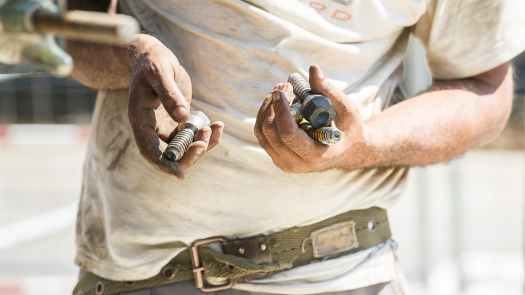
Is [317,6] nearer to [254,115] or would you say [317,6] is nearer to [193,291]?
[254,115]

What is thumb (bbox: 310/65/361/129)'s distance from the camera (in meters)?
0.99

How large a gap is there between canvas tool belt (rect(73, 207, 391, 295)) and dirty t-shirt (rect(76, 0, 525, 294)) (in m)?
0.02

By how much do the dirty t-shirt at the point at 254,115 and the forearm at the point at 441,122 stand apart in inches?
2.5

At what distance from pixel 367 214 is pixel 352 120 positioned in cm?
37

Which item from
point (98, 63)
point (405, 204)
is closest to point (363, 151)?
point (98, 63)

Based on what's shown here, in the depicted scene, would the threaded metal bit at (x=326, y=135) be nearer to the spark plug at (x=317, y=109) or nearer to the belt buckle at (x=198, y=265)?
the spark plug at (x=317, y=109)

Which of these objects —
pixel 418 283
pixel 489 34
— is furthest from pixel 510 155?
pixel 489 34

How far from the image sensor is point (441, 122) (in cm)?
133

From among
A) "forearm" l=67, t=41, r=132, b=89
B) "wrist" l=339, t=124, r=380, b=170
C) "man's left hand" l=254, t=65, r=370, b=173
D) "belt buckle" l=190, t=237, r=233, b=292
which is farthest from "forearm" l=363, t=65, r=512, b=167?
"forearm" l=67, t=41, r=132, b=89

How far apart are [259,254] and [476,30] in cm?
73

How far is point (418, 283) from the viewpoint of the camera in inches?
154

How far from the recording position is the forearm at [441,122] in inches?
48.8

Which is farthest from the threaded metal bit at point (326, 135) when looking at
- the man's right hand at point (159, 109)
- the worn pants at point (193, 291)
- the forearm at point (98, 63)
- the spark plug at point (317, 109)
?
the forearm at point (98, 63)

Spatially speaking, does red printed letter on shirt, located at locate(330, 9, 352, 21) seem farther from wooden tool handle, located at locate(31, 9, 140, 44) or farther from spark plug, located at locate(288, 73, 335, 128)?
wooden tool handle, located at locate(31, 9, 140, 44)
